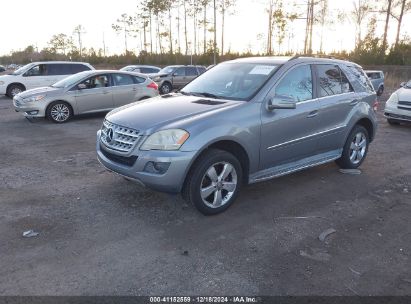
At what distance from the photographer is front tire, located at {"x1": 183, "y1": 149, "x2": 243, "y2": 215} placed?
412 centimetres

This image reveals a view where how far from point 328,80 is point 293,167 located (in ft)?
4.91

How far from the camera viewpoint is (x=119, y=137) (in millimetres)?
4285

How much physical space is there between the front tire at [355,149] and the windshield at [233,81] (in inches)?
78.8

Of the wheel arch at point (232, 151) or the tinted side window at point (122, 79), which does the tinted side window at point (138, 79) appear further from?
the wheel arch at point (232, 151)

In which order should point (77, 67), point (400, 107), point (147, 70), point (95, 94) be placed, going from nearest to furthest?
point (400, 107) < point (95, 94) < point (77, 67) < point (147, 70)

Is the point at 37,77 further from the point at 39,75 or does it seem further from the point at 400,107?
the point at 400,107

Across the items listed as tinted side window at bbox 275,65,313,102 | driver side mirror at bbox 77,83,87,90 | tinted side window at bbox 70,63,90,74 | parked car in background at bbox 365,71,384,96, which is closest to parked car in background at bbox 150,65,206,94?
tinted side window at bbox 70,63,90,74

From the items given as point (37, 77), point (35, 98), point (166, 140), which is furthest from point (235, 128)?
point (37, 77)

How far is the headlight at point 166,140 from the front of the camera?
157 inches

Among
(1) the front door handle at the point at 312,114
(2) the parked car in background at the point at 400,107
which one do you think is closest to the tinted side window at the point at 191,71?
(2) the parked car in background at the point at 400,107

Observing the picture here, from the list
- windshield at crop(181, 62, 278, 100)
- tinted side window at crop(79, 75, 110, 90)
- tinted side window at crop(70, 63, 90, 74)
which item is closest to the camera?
windshield at crop(181, 62, 278, 100)

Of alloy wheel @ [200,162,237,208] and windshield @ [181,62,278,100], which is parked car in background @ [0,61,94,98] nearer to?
windshield @ [181,62,278,100]

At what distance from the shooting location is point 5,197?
15.9 feet

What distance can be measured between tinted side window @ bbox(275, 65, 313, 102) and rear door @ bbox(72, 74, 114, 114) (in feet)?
24.4
